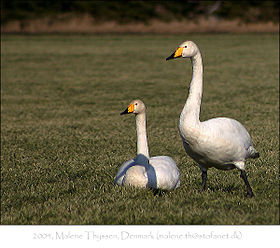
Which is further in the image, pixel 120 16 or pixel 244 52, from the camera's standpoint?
pixel 120 16

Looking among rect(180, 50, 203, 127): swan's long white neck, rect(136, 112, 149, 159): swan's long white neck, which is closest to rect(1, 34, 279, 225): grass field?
rect(136, 112, 149, 159): swan's long white neck

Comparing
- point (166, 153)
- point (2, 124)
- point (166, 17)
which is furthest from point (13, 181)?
point (166, 17)

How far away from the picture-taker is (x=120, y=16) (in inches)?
2309

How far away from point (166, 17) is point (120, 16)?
5735mm

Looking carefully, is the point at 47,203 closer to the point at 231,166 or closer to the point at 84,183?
the point at 84,183

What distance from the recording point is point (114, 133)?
41.8 feet

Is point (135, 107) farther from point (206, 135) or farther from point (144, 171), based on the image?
point (206, 135)

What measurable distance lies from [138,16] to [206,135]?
180 ft

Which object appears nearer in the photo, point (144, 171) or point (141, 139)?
point (144, 171)

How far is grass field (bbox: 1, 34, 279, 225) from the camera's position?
236 inches

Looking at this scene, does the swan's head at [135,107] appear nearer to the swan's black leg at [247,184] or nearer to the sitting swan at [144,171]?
the sitting swan at [144,171]

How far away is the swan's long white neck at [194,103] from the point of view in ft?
19.5

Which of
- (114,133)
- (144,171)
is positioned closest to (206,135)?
(144,171)

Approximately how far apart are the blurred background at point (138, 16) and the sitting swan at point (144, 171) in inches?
1879
